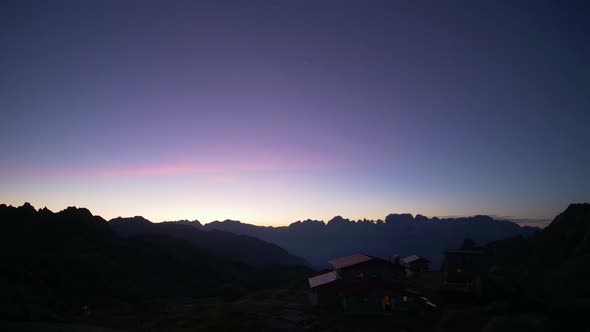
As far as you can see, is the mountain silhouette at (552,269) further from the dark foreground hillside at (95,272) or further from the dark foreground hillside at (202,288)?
the dark foreground hillside at (95,272)

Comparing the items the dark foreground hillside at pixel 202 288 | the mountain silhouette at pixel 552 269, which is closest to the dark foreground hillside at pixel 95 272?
the dark foreground hillside at pixel 202 288

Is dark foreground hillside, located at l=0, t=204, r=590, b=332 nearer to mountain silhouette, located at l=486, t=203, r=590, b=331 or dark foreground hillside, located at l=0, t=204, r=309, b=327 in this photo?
mountain silhouette, located at l=486, t=203, r=590, b=331

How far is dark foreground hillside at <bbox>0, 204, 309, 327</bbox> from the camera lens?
6924 centimetres

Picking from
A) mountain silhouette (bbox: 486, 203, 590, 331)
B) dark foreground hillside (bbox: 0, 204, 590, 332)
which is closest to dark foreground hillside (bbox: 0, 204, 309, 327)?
dark foreground hillside (bbox: 0, 204, 590, 332)

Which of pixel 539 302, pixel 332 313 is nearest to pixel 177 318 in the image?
pixel 332 313

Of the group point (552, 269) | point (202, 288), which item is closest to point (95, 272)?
point (202, 288)

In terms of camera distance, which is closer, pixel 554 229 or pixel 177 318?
pixel 177 318

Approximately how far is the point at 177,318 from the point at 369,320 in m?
35.9

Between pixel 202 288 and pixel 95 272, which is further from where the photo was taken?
pixel 202 288

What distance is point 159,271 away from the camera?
438 feet

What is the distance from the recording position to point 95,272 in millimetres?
103750

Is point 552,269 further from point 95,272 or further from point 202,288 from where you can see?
point 95,272

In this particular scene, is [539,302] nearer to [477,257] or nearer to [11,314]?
[477,257]

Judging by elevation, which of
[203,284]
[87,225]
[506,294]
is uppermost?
[87,225]
